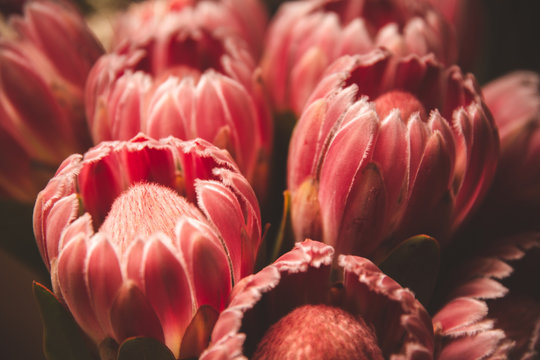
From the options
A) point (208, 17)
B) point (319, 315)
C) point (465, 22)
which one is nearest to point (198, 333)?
point (319, 315)

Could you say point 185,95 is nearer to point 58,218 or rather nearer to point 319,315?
point 58,218

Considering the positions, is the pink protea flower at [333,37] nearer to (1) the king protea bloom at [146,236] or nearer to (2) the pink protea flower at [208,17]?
(2) the pink protea flower at [208,17]

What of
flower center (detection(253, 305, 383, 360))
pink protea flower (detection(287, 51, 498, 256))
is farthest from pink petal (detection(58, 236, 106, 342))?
pink protea flower (detection(287, 51, 498, 256))

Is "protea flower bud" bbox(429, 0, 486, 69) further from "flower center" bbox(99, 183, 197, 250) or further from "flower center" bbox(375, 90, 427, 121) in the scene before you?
"flower center" bbox(99, 183, 197, 250)

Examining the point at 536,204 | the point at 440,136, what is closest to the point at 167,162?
the point at 440,136

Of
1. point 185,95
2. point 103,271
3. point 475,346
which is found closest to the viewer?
point 103,271

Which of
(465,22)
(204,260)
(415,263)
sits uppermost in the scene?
(465,22)

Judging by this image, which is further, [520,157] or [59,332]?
[520,157]

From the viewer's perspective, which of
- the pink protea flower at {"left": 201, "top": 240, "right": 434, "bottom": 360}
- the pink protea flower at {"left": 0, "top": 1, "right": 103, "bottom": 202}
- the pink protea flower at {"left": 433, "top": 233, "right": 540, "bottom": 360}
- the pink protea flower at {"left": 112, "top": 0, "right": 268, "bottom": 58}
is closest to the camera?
the pink protea flower at {"left": 201, "top": 240, "right": 434, "bottom": 360}
